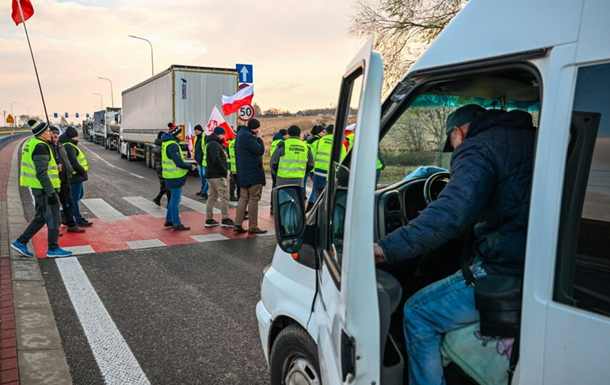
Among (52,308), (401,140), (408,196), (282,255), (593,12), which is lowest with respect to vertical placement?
(52,308)

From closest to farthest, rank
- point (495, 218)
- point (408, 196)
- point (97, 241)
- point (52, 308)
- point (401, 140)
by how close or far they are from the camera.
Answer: point (495, 218) < point (401, 140) < point (408, 196) < point (52, 308) < point (97, 241)

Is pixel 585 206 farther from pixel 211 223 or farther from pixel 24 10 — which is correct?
pixel 24 10

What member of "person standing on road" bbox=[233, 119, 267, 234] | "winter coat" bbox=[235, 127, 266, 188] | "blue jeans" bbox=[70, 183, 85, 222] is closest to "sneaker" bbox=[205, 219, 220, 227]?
"person standing on road" bbox=[233, 119, 267, 234]

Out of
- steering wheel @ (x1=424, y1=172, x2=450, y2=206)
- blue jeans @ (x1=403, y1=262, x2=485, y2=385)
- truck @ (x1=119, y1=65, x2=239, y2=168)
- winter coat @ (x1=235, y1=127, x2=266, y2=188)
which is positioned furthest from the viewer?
truck @ (x1=119, y1=65, x2=239, y2=168)

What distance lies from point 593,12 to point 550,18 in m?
0.15

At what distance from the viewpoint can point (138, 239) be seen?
8.10 metres

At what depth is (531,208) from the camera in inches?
63.8

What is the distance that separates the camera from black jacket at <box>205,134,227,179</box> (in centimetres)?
923

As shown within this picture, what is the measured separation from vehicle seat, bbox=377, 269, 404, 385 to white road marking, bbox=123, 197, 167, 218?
889 cm

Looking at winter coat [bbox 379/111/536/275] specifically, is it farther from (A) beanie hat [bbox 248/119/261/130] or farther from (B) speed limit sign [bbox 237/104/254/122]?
(B) speed limit sign [bbox 237/104/254/122]

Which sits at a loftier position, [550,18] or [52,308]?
[550,18]

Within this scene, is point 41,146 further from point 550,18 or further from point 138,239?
point 550,18

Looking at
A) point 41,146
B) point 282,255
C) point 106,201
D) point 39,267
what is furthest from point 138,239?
point 282,255

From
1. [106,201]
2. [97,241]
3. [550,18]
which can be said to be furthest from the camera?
[106,201]
